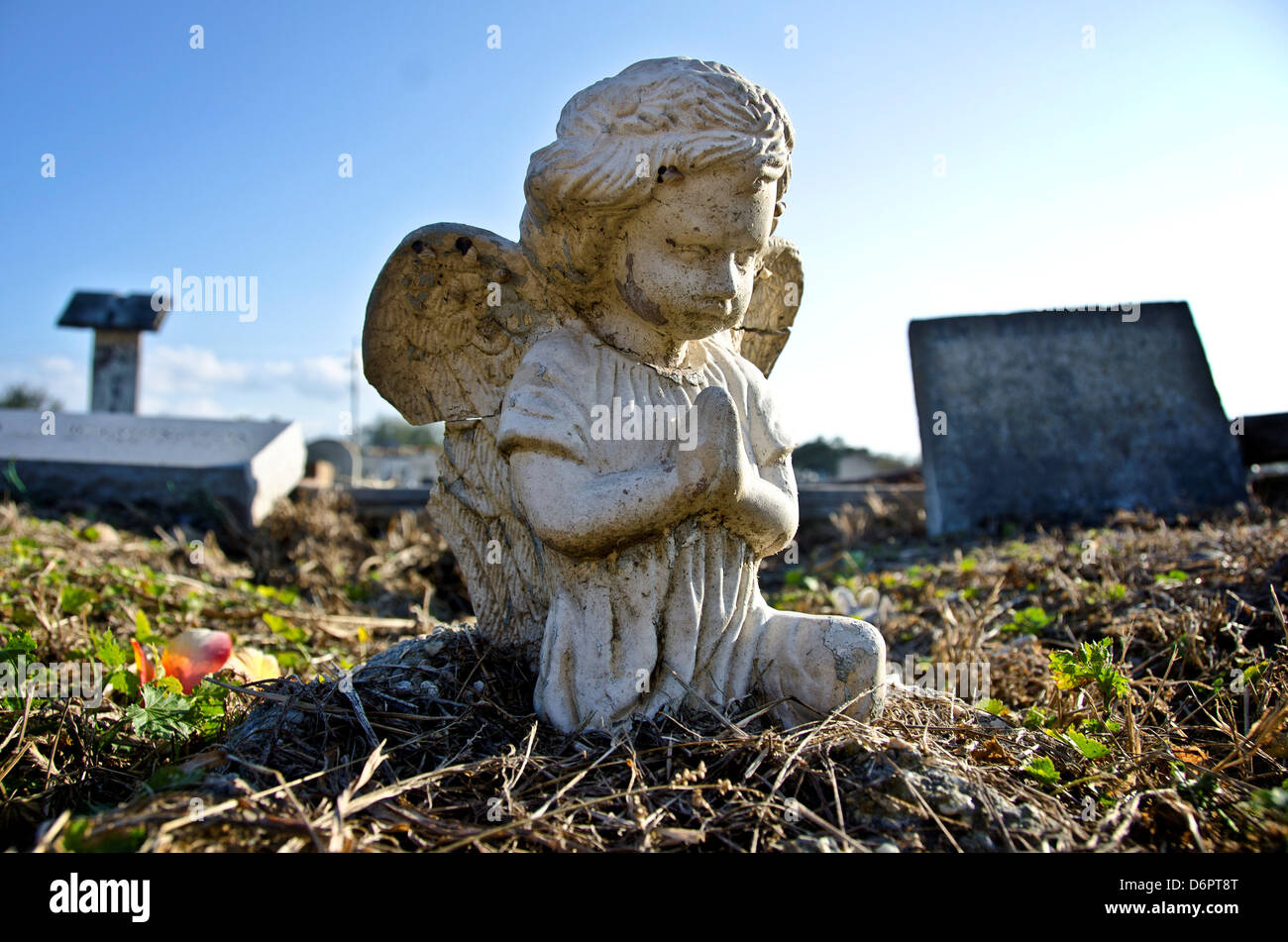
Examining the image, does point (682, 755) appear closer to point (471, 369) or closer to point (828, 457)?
point (471, 369)

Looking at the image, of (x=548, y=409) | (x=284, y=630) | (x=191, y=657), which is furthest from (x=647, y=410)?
(x=284, y=630)

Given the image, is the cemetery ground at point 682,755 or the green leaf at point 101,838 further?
the cemetery ground at point 682,755

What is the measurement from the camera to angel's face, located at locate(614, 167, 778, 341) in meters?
2.17

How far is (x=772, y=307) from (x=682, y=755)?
5.34 feet

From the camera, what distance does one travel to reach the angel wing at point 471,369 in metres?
2.59

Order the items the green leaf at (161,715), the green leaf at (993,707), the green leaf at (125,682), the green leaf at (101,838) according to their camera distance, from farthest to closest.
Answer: the green leaf at (125,682)
the green leaf at (993,707)
the green leaf at (161,715)
the green leaf at (101,838)

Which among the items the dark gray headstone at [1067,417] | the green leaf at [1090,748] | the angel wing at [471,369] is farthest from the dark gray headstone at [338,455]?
the green leaf at [1090,748]

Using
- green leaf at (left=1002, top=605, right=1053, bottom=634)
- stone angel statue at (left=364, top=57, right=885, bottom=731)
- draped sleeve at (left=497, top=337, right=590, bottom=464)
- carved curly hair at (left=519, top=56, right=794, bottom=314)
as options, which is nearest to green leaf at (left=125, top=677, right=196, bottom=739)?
stone angel statue at (left=364, top=57, right=885, bottom=731)

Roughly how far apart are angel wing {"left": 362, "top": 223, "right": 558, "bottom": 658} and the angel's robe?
11.2 inches

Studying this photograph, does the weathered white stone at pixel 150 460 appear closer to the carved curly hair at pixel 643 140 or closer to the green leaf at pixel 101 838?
the carved curly hair at pixel 643 140

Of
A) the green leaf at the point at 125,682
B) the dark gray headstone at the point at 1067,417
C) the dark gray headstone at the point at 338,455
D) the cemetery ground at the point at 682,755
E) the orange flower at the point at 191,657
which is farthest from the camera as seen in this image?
the dark gray headstone at the point at 338,455

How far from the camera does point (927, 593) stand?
475cm

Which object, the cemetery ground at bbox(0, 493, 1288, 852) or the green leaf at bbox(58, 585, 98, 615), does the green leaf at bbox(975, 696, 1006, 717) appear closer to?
the cemetery ground at bbox(0, 493, 1288, 852)
